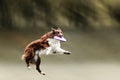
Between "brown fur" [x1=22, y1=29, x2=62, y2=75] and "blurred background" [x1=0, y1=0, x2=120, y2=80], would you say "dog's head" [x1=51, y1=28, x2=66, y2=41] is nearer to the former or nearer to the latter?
"brown fur" [x1=22, y1=29, x2=62, y2=75]

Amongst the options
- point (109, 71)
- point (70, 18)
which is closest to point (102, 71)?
point (109, 71)

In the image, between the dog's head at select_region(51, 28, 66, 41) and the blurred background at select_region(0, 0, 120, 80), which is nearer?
the dog's head at select_region(51, 28, 66, 41)

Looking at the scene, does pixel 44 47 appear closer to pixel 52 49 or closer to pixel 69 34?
pixel 52 49

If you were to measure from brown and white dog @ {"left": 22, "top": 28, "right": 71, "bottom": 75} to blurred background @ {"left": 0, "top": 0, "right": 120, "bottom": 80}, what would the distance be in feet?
0.19

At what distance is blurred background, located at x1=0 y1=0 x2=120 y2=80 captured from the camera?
9.76 feet

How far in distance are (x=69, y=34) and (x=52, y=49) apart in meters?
0.14

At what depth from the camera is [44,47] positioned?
2.88m

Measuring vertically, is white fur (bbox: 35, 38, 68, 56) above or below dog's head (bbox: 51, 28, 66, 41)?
below

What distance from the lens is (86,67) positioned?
299 centimetres

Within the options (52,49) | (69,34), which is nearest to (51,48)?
(52,49)

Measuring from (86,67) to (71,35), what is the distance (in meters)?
0.15

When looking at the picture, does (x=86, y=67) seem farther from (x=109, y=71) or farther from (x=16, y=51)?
(x=16, y=51)

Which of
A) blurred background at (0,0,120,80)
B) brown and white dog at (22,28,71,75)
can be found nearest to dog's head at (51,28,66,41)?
brown and white dog at (22,28,71,75)

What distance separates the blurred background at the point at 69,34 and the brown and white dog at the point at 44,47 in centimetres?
6
